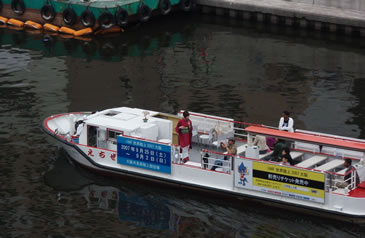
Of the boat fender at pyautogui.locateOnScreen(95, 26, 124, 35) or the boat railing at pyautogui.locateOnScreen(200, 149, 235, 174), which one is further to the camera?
the boat fender at pyautogui.locateOnScreen(95, 26, 124, 35)

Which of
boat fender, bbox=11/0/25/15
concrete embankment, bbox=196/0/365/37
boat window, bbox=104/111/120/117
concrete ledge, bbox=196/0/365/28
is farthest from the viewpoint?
boat fender, bbox=11/0/25/15

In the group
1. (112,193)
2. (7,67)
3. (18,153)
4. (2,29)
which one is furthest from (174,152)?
(2,29)

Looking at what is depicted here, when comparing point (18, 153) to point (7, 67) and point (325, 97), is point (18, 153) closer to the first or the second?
point (7, 67)

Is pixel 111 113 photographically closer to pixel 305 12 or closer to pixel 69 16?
pixel 69 16

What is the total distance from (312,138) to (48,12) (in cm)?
2957

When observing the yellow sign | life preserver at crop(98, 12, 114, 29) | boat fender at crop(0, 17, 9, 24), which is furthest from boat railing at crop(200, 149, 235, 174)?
boat fender at crop(0, 17, 9, 24)

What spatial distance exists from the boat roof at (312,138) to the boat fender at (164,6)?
27.1 meters

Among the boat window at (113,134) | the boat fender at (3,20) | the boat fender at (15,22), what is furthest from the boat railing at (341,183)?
the boat fender at (3,20)

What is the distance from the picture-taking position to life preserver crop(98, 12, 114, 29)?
4784cm

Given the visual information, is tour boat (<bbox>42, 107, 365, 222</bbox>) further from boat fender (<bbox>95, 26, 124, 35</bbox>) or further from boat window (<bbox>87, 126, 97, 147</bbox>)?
boat fender (<bbox>95, 26, 124, 35</bbox>)

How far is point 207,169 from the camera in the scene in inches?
1006

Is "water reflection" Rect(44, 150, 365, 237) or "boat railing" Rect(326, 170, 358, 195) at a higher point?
"boat railing" Rect(326, 170, 358, 195)

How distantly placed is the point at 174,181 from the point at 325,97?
13.2m

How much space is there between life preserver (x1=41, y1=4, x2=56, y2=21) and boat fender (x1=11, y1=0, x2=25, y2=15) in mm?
1962
